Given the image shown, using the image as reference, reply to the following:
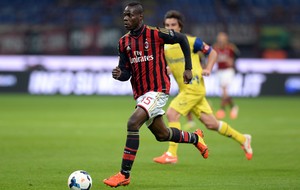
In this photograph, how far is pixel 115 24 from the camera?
28.6 metres

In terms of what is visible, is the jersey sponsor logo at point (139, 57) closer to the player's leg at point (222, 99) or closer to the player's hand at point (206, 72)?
the player's hand at point (206, 72)

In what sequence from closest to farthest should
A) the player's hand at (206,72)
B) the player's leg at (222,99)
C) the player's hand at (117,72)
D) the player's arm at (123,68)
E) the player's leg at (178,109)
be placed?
the player's hand at (117,72)
the player's arm at (123,68)
the player's hand at (206,72)
the player's leg at (178,109)
the player's leg at (222,99)

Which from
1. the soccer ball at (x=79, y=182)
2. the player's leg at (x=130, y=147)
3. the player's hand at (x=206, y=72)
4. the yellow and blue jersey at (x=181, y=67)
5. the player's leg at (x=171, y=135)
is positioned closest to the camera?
the soccer ball at (x=79, y=182)

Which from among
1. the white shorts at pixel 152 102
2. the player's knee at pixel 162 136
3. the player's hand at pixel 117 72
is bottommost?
the player's knee at pixel 162 136

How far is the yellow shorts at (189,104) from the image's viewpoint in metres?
11.6

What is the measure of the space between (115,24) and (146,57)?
19697 millimetres

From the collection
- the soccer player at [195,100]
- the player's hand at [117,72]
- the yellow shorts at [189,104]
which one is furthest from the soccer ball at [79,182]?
the yellow shorts at [189,104]

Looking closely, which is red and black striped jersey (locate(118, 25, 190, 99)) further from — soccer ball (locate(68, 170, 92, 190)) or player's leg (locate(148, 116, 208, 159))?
soccer ball (locate(68, 170, 92, 190))

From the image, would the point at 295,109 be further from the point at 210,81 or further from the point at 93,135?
the point at 93,135

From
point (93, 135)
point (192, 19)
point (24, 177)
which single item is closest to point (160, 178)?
point (24, 177)

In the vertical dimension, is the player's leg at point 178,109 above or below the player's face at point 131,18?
below

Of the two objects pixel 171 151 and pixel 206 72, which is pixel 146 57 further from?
pixel 171 151

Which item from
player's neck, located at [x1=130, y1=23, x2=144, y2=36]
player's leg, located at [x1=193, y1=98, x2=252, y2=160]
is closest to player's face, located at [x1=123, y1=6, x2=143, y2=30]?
player's neck, located at [x1=130, y1=23, x2=144, y2=36]

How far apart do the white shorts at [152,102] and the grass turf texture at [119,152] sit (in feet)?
2.79
